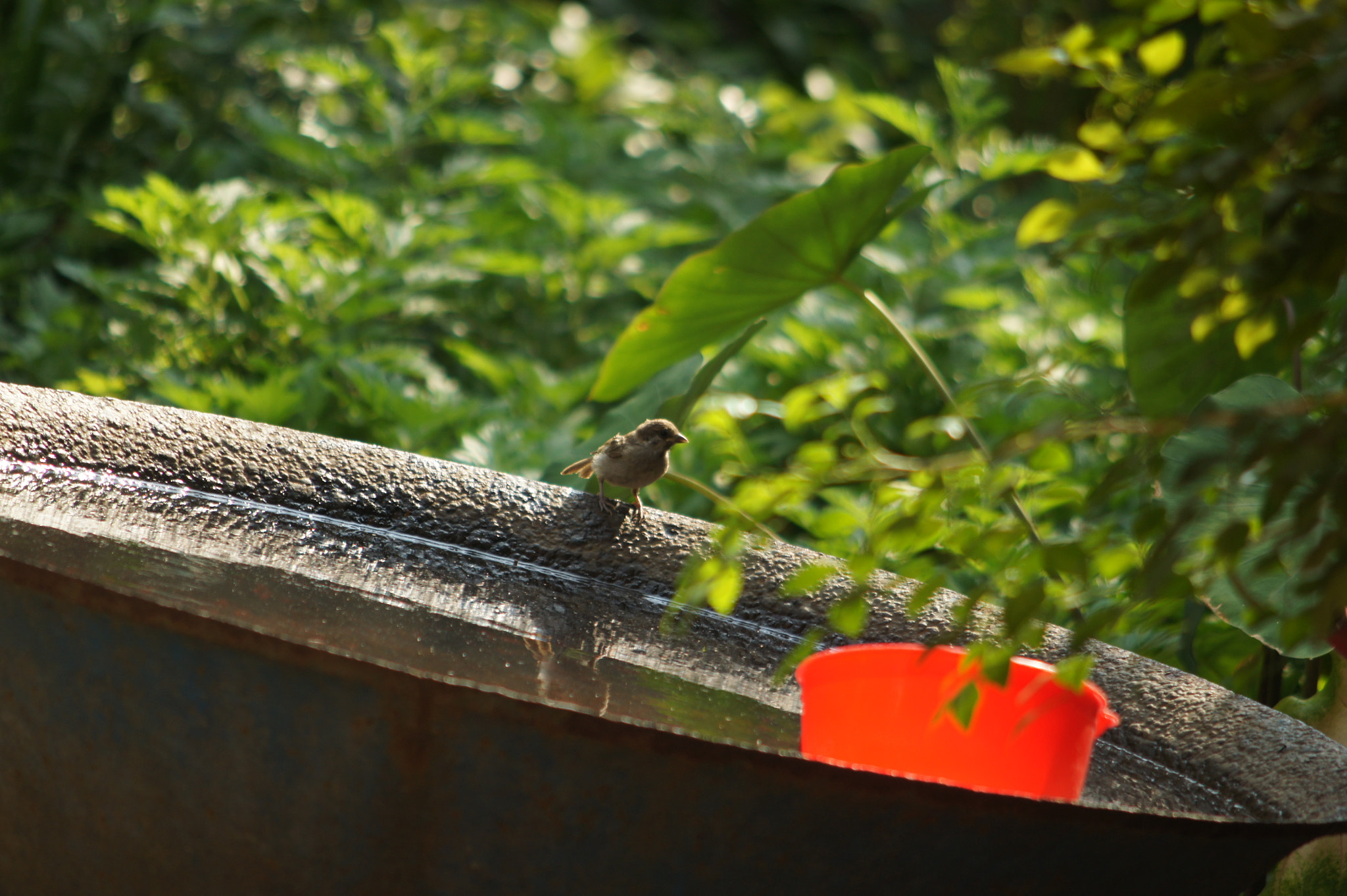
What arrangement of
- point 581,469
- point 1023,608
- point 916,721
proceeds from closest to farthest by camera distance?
1. point 1023,608
2. point 916,721
3. point 581,469

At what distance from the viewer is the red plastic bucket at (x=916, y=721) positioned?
3.53ft

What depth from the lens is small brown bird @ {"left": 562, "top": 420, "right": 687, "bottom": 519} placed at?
1.58m

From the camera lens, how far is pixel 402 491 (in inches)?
62.1

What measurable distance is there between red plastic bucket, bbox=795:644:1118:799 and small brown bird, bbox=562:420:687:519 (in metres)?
0.47

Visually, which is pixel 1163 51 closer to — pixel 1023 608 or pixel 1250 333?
pixel 1250 333

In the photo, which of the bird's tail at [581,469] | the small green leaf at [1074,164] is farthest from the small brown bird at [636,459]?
the small green leaf at [1074,164]

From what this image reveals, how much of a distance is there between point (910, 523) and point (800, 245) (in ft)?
2.94

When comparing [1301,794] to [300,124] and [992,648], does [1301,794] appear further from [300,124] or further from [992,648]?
[300,124]

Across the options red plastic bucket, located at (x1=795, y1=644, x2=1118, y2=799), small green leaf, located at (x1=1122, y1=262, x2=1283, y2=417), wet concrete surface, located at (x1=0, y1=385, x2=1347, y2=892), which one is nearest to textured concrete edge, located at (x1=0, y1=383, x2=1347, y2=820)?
wet concrete surface, located at (x1=0, y1=385, x2=1347, y2=892)

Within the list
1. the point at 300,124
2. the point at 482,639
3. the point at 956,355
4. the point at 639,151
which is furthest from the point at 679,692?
the point at 639,151

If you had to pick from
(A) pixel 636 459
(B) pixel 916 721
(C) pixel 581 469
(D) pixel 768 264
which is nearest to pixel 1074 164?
(B) pixel 916 721

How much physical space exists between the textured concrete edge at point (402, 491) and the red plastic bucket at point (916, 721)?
224mm

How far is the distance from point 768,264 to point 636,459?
0.33 m

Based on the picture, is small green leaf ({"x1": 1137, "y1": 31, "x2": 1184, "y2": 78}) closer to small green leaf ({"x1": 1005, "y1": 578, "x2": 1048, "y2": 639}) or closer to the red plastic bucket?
small green leaf ({"x1": 1005, "y1": 578, "x2": 1048, "y2": 639})
